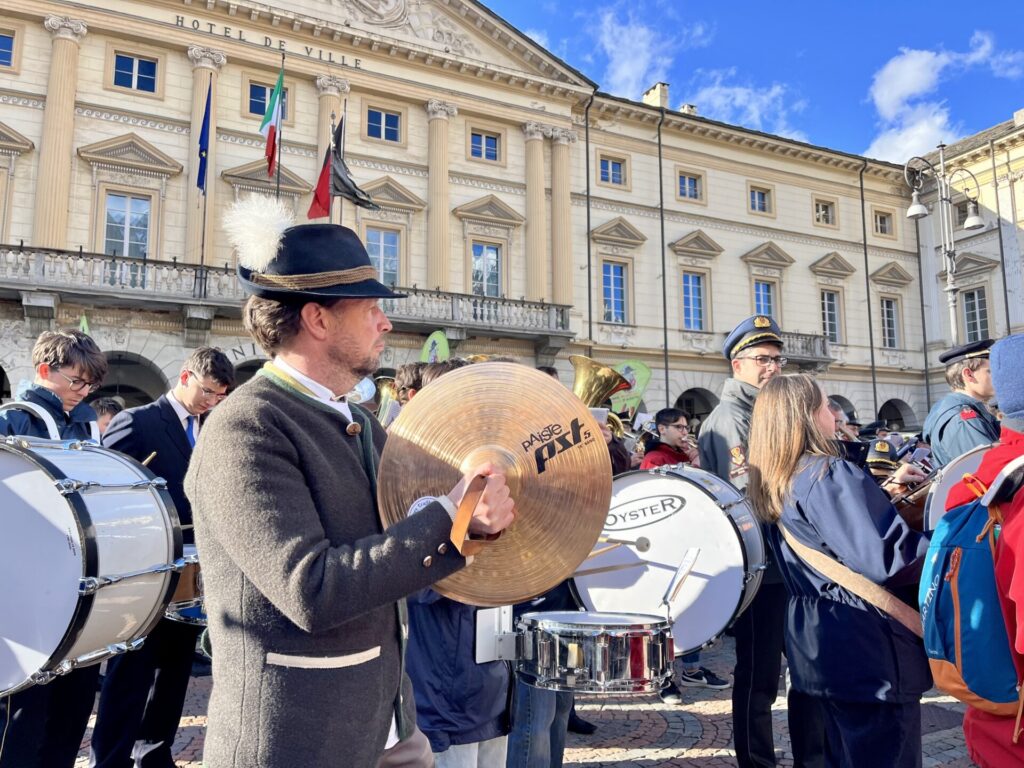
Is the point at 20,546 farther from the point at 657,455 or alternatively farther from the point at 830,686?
the point at 657,455

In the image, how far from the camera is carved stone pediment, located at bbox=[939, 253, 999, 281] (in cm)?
2770

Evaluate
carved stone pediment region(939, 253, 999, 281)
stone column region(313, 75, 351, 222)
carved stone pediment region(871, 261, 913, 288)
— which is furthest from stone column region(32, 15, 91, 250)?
carved stone pediment region(939, 253, 999, 281)

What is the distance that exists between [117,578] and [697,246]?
2428cm

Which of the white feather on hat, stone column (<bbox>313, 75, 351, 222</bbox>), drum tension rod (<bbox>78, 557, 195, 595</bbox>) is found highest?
stone column (<bbox>313, 75, 351, 222</bbox>)

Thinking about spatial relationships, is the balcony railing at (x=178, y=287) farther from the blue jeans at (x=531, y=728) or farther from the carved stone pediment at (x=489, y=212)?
the blue jeans at (x=531, y=728)

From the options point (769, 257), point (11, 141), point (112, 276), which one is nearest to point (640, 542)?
point (112, 276)

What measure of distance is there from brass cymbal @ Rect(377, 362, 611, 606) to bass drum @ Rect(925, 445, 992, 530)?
1914 millimetres

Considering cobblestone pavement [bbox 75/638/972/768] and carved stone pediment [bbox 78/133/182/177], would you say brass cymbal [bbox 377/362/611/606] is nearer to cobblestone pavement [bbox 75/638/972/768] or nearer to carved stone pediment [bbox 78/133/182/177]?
cobblestone pavement [bbox 75/638/972/768]

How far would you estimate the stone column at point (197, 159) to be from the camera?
18578 mm

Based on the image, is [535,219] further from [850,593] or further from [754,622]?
[850,593]

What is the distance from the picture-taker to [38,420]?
12.5 ft

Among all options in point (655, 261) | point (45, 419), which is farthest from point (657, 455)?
point (655, 261)

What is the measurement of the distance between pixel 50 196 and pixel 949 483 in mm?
19430

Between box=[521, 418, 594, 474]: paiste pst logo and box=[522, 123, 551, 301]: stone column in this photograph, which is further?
box=[522, 123, 551, 301]: stone column
